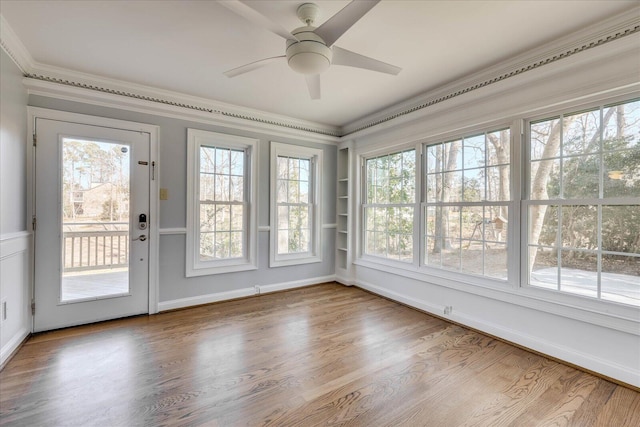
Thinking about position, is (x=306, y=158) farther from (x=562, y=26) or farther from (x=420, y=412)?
(x=420, y=412)

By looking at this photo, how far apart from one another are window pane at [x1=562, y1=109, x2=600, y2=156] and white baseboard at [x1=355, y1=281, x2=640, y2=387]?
1.56 meters

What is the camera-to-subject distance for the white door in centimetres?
271

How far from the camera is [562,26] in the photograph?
2.04m

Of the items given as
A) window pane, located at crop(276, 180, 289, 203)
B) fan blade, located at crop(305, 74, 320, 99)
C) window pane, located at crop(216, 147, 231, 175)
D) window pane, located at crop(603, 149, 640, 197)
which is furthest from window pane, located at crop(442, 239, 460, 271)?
window pane, located at crop(216, 147, 231, 175)

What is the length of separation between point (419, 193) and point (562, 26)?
188 cm

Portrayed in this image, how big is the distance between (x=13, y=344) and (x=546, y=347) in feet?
14.3

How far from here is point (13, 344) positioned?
2.31 metres

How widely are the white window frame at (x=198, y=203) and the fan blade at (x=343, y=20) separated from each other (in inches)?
88.6

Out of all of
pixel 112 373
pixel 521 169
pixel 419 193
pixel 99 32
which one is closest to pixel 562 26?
pixel 521 169

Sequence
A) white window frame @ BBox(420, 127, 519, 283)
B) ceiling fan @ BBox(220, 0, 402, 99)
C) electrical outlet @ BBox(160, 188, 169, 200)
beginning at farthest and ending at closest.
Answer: electrical outlet @ BBox(160, 188, 169, 200)
white window frame @ BBox(420, 127, 519, 283)
ceiling fan @ BBox(220, 0, 402, 99)

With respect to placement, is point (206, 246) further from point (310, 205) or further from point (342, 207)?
point (342, 207)

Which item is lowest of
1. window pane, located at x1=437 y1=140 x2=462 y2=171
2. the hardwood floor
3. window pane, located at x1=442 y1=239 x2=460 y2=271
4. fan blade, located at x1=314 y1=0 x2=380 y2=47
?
the hardwood floor

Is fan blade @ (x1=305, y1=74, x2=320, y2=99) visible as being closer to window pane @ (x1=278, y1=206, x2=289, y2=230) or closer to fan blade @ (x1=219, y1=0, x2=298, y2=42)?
fan blade @ (x1=219, y1=0, x2=298, y2=42)

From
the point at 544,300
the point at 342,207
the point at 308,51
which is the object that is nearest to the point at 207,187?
the point at 342,207
